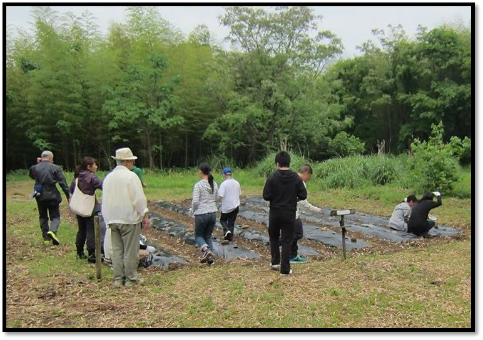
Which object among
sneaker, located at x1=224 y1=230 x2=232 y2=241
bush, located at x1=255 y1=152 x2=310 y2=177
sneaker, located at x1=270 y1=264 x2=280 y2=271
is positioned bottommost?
sneaker, located at x1=270 y1=264 x2=280 y2=271

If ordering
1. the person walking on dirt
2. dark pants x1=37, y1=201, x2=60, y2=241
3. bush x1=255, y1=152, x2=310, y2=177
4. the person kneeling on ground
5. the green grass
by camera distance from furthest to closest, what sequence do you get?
bush x1=255, y1=152, x2=310, y2=177
the person kneeling on ground
the person walking on dirt
dark pants x1=37, y1=201, x2=60, y2=241
the green grass

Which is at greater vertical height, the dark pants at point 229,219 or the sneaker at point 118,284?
the dark pants at point 229,219

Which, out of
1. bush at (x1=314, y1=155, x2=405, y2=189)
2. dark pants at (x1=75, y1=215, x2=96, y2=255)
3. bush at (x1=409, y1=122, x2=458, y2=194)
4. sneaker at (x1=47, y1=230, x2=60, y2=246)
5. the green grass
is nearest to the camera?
the green grass

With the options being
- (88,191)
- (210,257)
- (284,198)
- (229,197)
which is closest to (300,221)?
(284,198)

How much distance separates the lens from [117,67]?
61.8ft

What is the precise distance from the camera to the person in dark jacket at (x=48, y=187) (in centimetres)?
634

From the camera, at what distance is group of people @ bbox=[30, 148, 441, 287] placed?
175 inches

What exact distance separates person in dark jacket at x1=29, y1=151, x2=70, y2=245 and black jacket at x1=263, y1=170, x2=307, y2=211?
304 centimetres

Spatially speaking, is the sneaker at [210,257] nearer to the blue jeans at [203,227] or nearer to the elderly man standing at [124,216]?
the blue jeans at [203,227]

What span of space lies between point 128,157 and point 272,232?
176 cm

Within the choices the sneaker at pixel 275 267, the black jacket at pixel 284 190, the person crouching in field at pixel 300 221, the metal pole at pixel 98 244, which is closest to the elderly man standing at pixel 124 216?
the metal pole at pixel 98 244

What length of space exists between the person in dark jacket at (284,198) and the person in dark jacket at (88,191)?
2092mm

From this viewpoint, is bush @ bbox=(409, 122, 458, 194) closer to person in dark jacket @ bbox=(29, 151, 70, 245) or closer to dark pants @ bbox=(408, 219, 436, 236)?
dark pants @ bbox=(408, 219, 436, 236)

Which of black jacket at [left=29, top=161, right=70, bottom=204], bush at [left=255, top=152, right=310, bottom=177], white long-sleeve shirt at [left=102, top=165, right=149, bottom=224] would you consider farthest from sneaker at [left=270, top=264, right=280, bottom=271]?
bush at [left=255, top=152, right=310, bottom=177]
